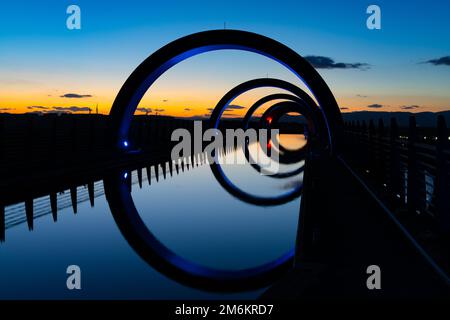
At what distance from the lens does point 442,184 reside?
4777 millimetres

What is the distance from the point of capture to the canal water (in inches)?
184

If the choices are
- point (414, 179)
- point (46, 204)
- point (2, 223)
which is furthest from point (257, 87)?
point (414, 179)

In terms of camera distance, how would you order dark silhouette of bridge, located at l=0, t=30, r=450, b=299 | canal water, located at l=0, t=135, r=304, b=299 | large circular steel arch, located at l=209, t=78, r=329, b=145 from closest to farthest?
1. dark silhouette of bridge, located at l=0, t=30, r=450, b=299
2. canal water, located at l=0, t=135, r=304, b=299
3. large circular steel arch, located at l=209, t=78, r=329, b=145

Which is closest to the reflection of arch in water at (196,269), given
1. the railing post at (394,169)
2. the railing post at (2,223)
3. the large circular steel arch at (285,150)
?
the railing post at (2,223)

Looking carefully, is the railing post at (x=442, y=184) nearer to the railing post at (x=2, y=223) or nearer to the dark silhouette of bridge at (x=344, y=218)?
the dark silhouette of bridge at (x=344, y=218)

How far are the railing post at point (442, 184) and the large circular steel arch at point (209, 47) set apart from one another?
1328cm

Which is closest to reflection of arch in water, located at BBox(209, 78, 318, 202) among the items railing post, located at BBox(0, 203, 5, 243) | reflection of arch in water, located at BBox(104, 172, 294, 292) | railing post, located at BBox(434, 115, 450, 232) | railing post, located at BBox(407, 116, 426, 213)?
reflection of arch in water, located at BBox(104, 172, 294, 292)

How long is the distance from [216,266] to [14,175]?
24.1 feet

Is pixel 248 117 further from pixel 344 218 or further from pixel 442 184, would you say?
pixel 442 184

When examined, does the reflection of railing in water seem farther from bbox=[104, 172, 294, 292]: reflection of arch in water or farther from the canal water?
bbox=[104, 172, 294, 292]: reflection of arch in water

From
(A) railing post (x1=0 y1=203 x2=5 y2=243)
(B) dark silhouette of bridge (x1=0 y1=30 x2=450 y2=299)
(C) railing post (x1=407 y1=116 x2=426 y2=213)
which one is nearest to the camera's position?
(B) dark silhouette of bridge (x1=0 y1=30 x2=450 y2=299)

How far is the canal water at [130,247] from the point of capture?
15.3ft

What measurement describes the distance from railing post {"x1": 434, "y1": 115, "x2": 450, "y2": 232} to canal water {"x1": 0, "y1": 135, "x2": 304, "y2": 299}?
2099 mm
